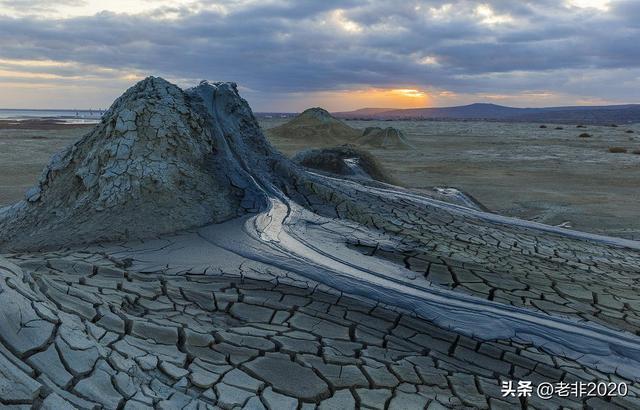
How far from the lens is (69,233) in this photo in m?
3.73

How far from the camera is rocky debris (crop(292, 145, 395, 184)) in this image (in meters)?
7.61

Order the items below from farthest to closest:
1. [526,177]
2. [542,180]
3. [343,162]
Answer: [526,177] < [542,180] < [343,162]

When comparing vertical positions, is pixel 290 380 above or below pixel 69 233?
below

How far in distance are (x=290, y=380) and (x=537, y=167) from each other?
1308 cm

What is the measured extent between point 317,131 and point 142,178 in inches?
763

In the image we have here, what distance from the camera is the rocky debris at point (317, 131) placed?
2217 centimetres

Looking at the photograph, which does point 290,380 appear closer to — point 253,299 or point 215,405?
point 215,405

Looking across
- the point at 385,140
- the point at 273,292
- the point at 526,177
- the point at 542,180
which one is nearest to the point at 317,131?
the point at 385,140

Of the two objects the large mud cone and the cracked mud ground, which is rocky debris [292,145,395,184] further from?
the large mud cone

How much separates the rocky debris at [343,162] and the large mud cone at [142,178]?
285 centimetres

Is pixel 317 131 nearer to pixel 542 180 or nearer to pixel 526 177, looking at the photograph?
pixel 526 177

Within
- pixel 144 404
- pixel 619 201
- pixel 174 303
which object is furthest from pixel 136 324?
pixel 619 201

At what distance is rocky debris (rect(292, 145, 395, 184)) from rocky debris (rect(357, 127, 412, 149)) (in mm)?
10982

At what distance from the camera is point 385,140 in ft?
63.8
